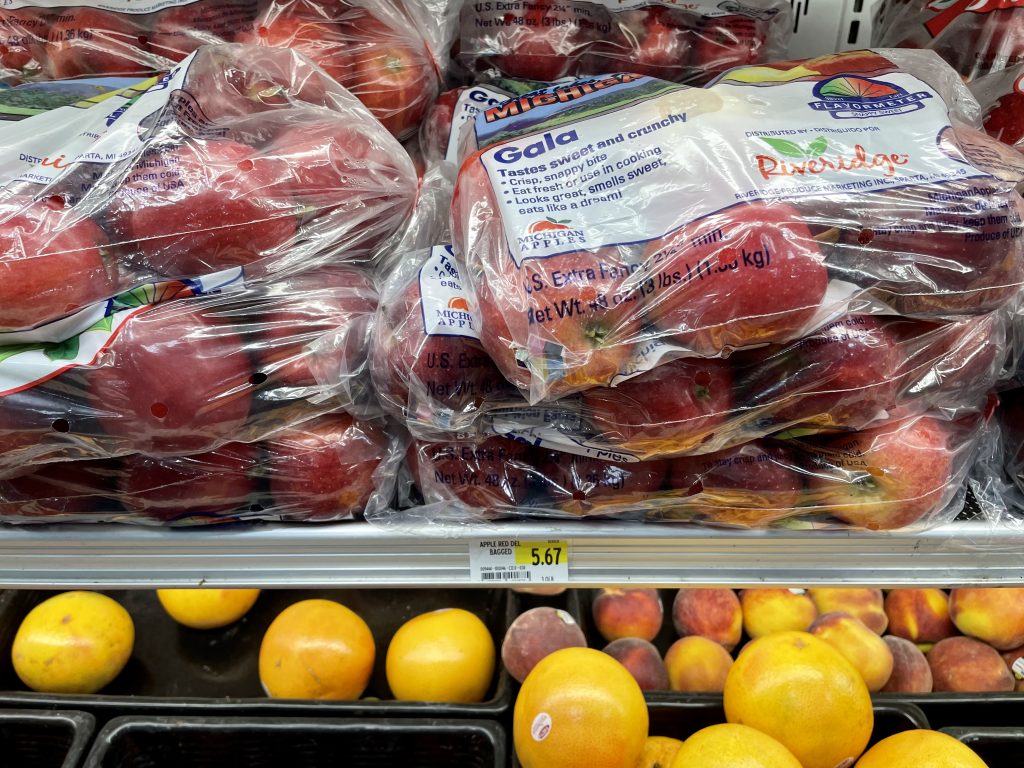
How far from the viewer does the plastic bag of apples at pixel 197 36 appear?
0.80 metres

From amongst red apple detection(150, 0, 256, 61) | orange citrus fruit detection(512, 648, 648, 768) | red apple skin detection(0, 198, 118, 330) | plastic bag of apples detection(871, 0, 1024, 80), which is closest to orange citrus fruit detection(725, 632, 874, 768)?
orange citrus fruit detection(512, 648, 648, 768)

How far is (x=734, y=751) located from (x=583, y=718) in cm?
16

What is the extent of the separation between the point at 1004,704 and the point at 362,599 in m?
1.03

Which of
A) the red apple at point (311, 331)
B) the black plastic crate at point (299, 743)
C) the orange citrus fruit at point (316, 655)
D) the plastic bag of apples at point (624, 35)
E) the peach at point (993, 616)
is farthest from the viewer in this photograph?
the peach at point (993, 616)

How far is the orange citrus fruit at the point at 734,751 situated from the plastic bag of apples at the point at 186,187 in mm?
614

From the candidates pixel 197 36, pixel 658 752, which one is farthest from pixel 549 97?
pixel 658 752

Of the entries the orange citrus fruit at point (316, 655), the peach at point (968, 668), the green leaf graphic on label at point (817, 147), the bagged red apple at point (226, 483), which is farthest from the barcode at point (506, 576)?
the peach at point (968, 668)

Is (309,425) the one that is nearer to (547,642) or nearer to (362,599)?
(547,642)

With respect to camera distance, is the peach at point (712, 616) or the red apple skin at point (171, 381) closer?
the red apple skin at point (171, 381)

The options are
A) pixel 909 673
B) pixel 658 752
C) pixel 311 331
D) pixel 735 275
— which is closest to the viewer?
pixel 735 275

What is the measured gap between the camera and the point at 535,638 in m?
1.14

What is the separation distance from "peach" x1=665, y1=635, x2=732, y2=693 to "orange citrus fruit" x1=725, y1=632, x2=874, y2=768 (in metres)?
0.29

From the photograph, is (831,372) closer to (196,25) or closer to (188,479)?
(188,479)

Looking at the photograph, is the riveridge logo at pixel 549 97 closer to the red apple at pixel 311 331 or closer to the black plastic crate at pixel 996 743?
the red apple at pixel 311 331
